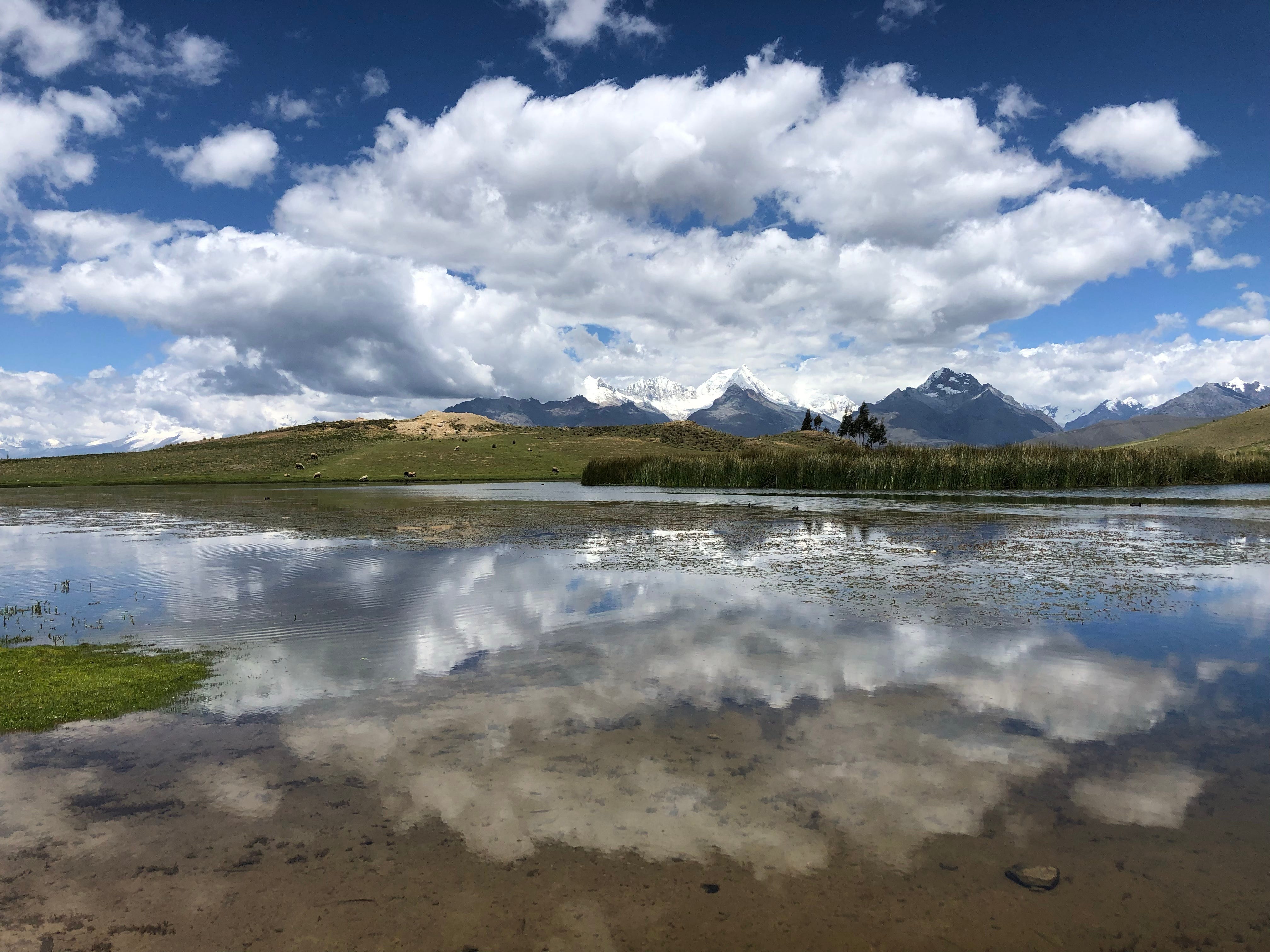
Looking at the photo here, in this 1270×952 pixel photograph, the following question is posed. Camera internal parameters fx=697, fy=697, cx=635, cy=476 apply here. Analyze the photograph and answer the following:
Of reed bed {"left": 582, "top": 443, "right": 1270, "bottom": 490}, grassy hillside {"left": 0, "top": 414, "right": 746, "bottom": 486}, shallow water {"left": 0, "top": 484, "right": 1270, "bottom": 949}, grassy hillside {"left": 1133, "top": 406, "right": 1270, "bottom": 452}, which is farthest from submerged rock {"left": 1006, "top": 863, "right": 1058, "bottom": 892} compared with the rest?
grassy hillside {"left": 1133, "top": 406, "right": 1270, "bottom": 452}

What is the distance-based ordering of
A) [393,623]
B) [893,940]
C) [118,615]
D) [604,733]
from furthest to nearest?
[118,615], [393,623], [604,733], [893,940]

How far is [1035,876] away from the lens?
14.8 ft

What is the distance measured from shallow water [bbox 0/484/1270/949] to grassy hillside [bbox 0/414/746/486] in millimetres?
→ 64646

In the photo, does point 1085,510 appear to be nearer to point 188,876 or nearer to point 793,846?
point 793,846

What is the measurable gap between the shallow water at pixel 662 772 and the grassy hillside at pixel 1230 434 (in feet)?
330

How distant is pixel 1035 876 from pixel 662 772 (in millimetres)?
2778

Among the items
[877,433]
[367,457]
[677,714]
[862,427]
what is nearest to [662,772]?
[677,714]

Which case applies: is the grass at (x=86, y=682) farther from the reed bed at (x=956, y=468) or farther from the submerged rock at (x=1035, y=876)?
the reed bed at (x=956, y=468)

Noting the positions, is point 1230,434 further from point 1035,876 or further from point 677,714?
point 1035,876

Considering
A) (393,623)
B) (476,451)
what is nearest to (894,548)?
(393,623)

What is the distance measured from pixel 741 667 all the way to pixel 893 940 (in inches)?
195

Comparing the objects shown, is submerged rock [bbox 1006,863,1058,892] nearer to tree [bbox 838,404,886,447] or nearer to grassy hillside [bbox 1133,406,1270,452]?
grassy hillside [bbox 1133,406,1270,452]

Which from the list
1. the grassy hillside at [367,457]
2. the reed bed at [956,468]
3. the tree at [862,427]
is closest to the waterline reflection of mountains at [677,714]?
the reed bed at [956,468]

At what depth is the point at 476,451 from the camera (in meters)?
86.8
